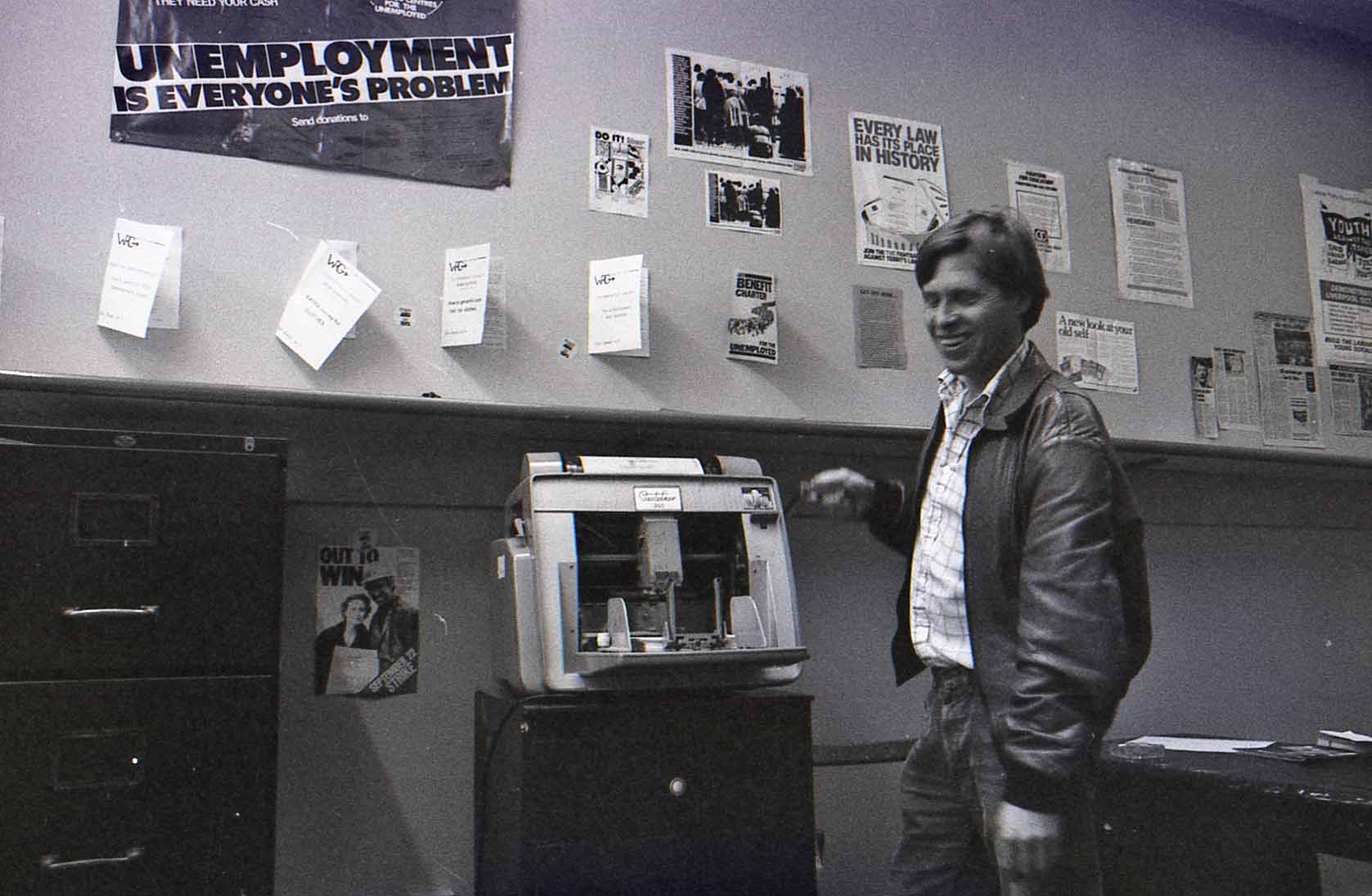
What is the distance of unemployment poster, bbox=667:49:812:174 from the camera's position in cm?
213

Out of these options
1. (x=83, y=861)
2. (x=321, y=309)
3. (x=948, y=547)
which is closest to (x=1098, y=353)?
(x=948, y=547)

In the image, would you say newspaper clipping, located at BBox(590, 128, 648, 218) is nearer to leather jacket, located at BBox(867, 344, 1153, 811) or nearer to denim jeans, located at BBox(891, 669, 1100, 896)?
leather jacket, located at BBox(867, 344, 1153, 811)

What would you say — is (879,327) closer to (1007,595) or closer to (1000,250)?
(1000,250)

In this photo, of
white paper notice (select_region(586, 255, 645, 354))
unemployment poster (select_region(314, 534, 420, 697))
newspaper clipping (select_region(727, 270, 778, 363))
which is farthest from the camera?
newspaper clipping (select_region(727, 270, 778, 363))

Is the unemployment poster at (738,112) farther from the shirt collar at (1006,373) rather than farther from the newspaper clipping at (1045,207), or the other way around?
the shirt collar at (1006,373)

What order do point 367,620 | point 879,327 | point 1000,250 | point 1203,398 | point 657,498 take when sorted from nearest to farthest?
point 1000,250
point 657,498
point 367,620
point 879,327
point 1203,398

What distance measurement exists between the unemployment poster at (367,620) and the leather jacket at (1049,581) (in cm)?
95

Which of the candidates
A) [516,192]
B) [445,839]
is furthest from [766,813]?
[516,192]

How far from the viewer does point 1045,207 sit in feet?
8.05

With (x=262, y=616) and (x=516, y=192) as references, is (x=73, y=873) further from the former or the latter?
(x=516, y=192)

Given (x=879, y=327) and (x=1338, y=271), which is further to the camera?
(x=1338, y=271)

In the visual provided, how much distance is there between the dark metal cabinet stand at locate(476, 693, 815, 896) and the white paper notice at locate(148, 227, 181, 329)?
0.84m

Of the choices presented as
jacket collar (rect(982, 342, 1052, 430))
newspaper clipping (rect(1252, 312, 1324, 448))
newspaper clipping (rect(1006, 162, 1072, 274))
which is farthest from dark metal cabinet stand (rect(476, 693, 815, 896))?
newspaper clipping (rect(1252, 312, 1324, 448))

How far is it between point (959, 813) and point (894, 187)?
4.59 ft
